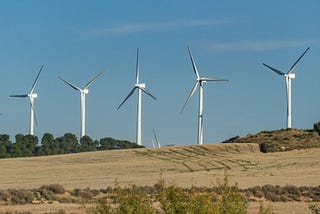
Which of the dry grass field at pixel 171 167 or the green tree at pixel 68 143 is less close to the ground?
the green tree at pixel 68 143

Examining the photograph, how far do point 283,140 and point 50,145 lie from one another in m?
55.1

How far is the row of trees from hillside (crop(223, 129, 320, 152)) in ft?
72.0

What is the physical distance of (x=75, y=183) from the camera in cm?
8100

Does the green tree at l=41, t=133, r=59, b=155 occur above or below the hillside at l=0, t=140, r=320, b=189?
above

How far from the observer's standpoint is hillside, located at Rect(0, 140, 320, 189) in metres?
82.1

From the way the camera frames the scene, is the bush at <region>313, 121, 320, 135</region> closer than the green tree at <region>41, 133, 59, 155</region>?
Yes

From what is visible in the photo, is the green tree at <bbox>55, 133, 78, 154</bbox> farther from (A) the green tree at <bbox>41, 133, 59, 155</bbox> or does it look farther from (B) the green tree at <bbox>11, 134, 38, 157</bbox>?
(B) the green tree at <bbox>11, 134, 38, 157</bbox>

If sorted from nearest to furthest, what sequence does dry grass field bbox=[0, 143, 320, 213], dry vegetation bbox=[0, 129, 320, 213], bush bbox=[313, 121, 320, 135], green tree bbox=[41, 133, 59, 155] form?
dry vegetation bbox=[0, 129, 320, 213], dry grass field bbox=[0, 143, 320, 213], bush bbox=[313, 121, 320, 135], green tree bbox=[41, 133, 59, 155]

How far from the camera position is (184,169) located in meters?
97.2

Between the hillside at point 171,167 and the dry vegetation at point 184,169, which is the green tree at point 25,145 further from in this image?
the hillside at point 171,167

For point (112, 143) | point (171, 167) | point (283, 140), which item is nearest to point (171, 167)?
point (171, 167)

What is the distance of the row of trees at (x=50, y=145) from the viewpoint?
497 ft

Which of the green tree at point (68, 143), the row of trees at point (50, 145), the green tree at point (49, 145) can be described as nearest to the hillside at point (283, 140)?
the row of trees at point (50, 145)

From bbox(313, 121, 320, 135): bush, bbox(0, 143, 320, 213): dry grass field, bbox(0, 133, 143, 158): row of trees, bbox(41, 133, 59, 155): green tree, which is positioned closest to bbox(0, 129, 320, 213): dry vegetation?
bbox(0, 143, 320, 213): dry grass field
